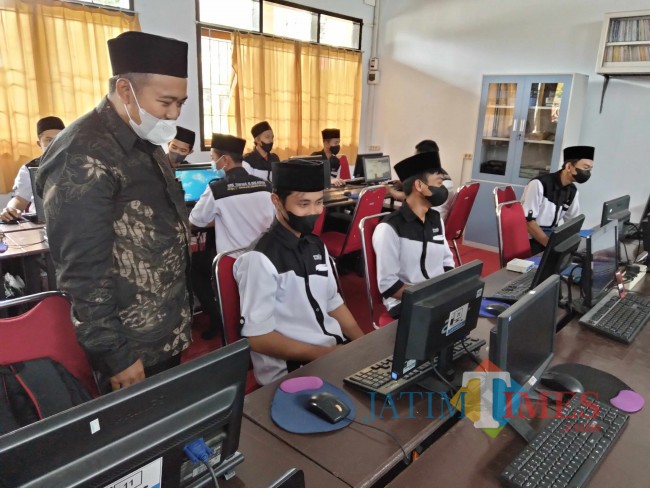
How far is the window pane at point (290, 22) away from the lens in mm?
5598

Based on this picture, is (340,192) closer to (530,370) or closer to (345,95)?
(345,95)

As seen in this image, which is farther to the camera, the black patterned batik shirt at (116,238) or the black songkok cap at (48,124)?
the black songkok cap at (48,124)

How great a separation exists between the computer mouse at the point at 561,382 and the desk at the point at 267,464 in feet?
2.58

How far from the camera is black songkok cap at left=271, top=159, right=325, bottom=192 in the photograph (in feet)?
5.46

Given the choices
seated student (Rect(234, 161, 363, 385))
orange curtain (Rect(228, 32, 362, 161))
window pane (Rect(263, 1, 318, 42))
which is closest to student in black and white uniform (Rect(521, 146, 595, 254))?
seated student (Rect(234, 161, 363, 385))

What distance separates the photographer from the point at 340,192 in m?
4.82

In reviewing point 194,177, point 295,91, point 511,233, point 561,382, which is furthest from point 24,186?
point 295,91

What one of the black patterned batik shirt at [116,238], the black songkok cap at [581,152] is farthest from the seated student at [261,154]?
the black patterned batik shirt at [116,238]

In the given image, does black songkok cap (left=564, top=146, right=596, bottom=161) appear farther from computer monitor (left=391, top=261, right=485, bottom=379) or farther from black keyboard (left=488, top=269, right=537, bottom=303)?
computer monitor (left=391, top=261, right=485, bottom=379)

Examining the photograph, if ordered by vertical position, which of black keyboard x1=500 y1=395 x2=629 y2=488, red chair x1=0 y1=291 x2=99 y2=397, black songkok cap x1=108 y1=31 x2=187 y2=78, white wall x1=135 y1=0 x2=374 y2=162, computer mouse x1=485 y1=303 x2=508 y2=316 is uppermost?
white wall x1=135 y1=0 x2=374 y2=162

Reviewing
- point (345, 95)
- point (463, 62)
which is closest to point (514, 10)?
point (463, 62)

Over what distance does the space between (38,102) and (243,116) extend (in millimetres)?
2102

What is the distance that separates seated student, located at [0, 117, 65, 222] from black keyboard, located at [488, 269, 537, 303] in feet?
9.17

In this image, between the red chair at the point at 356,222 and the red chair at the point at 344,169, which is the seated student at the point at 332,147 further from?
the red chair at the point at 356,222
